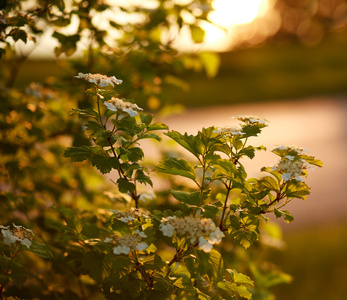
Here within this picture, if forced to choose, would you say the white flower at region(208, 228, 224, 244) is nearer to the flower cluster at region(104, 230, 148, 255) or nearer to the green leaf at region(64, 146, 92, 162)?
the flower cluster at region(104, 230, 148, 255)

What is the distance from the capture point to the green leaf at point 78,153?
4.73 feet

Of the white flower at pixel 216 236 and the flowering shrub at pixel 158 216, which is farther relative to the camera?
the flowering shrub at pixel 158 216

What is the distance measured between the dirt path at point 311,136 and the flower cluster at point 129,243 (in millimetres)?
1737

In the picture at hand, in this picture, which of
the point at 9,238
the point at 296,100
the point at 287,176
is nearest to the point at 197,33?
the point at 287,176

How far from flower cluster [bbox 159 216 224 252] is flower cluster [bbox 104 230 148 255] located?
0.08 m

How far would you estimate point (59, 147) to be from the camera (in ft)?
8.46

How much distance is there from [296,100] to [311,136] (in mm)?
5021

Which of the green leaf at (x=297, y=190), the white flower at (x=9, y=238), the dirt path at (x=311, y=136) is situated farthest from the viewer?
the dirt path at (x=311, y=136)

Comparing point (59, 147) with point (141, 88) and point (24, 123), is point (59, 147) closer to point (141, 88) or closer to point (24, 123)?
point (24, 123)

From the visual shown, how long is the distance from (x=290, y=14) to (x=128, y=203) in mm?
23441

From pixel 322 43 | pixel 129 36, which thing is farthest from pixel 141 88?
pixel 322 43

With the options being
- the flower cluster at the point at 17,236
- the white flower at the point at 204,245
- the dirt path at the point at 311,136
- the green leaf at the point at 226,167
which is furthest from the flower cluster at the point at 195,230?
the dirt path at the point at 311,136

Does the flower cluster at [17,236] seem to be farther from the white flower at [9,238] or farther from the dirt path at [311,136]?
the dirt path at [311,136]

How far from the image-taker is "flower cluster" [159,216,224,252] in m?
1.27
